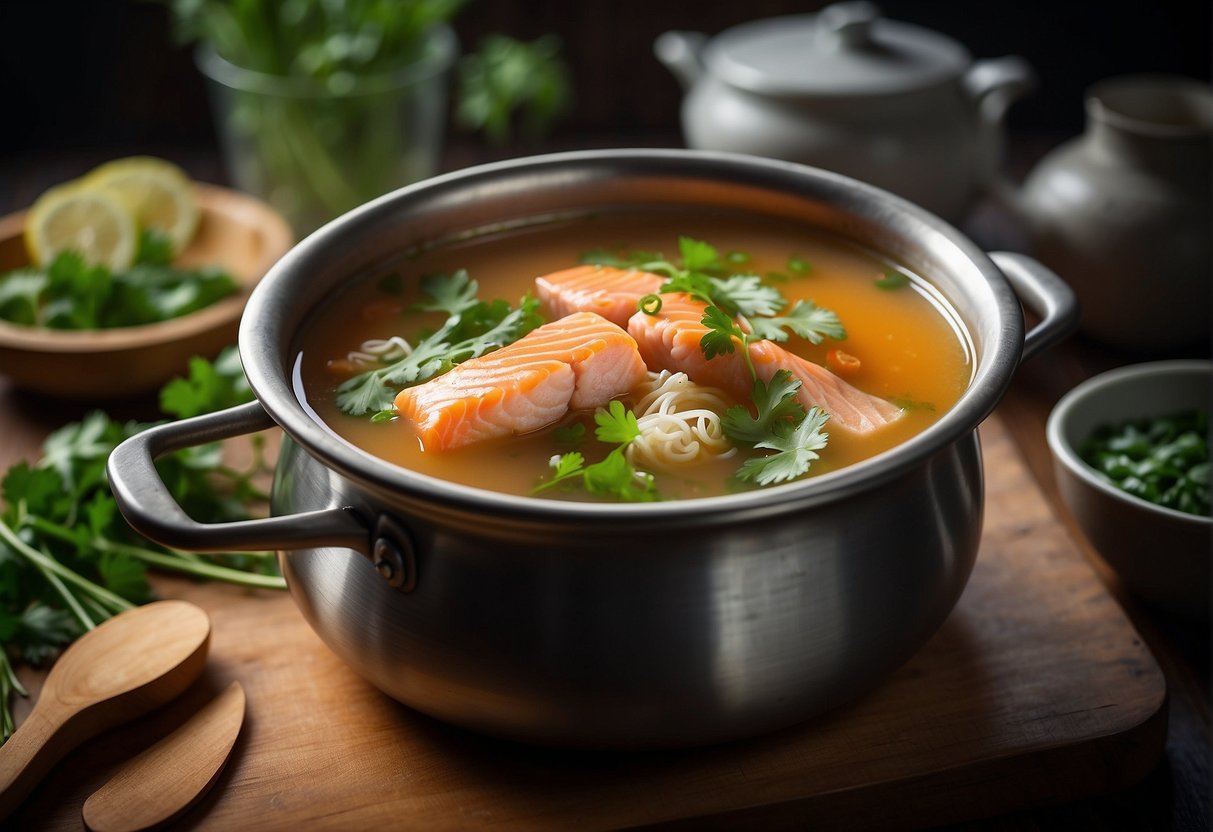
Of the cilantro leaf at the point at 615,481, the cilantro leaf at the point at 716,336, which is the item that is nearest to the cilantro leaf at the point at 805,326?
the cilantro leaf at the point at 716,336

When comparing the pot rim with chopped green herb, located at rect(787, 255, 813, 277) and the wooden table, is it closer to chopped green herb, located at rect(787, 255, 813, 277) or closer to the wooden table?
chopped green herb, located at rect(787, 255, 813, 277)

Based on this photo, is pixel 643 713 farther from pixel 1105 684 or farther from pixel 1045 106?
pixel 1045 106

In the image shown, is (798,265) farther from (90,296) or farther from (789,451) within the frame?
(90,296)

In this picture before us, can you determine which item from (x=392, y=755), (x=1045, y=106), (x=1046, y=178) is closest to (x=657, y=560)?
(x=392, y=755)

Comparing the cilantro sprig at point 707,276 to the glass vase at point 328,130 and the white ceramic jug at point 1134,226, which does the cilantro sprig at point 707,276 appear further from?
the glass vase at point 328,130

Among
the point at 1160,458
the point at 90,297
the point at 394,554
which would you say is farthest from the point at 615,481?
the point at 90,297

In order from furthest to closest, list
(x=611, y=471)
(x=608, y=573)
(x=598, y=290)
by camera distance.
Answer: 1. (x=598, y=290)
2. (x=611, y=471)
3. (x=608, y=573)
